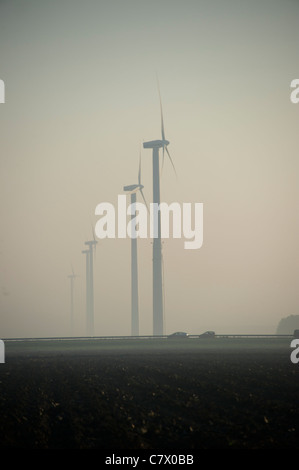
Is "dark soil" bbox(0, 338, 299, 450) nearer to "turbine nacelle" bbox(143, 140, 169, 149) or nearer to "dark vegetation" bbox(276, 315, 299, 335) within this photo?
"turbine nacelle" bbox(143, 140, 169, 149)

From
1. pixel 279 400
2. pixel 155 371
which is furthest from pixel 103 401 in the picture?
pixel 155 371

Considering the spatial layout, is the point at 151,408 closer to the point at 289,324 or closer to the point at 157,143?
the point at 157,143

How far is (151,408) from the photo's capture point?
2931 cm

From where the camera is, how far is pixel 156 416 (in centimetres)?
2728

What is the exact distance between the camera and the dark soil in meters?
23.2

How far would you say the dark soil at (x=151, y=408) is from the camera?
23234 mm

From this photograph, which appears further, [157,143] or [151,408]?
[157,143]

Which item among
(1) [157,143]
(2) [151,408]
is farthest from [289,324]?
(2) [151,408]

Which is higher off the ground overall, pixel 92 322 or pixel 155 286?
pixel 155 286

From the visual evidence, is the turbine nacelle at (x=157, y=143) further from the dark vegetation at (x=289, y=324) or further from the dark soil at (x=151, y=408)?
the dark soil at (x=151, y=408)

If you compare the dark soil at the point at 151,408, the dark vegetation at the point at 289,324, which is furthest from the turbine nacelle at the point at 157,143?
the dark soil at the point at 151,408
